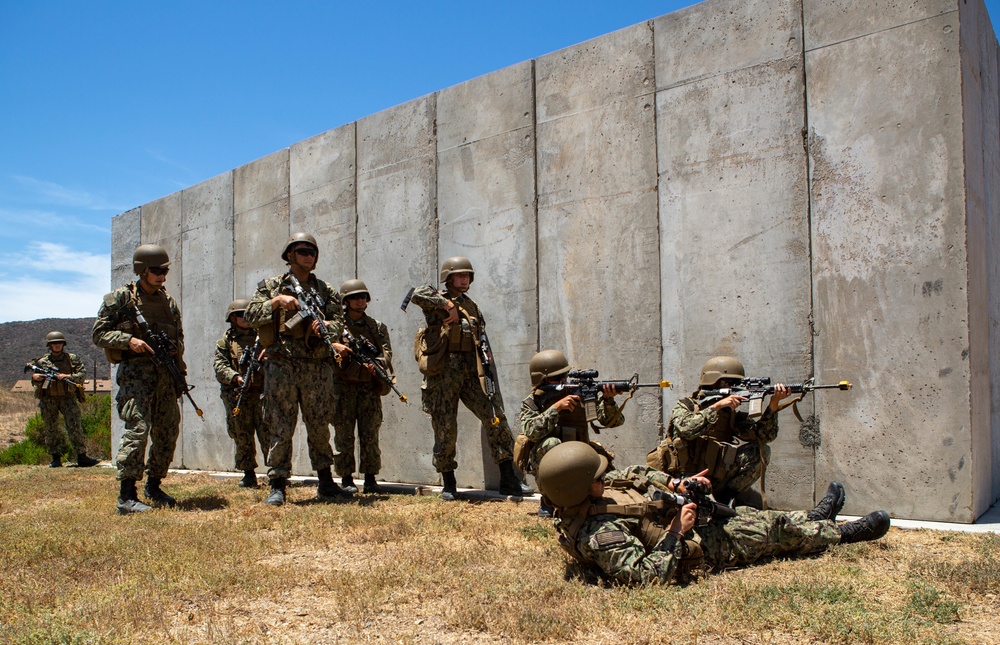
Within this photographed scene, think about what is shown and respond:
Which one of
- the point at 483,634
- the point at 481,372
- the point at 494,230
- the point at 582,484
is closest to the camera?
the point at 483,634

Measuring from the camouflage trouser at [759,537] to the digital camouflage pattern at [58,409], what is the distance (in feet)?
36.4

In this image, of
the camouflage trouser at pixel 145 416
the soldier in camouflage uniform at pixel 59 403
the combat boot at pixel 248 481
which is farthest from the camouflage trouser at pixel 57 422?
the camouflage trouser at pixel 145 416

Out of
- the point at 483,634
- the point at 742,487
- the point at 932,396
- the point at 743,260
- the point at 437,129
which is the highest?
the point at 437,129

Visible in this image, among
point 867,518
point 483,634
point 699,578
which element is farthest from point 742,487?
point 483,634

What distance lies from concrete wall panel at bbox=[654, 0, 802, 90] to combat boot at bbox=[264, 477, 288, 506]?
15.0ft

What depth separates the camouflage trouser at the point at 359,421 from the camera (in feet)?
23.7

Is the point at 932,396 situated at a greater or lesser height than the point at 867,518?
greater

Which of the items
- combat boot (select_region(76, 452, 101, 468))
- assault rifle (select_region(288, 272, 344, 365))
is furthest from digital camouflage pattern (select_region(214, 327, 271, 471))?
combat boot (select_region(76, 452, 101, 468))

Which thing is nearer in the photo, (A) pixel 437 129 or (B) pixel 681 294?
(B) pixel 681 294

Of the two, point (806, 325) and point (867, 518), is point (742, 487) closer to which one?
point (867, 518)

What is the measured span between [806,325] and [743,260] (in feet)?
2.21

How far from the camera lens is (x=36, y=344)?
65750 mm

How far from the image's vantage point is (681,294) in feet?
20.0

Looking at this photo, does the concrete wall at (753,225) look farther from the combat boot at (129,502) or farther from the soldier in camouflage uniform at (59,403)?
the soldier in camouflage uniform at (59,403)
